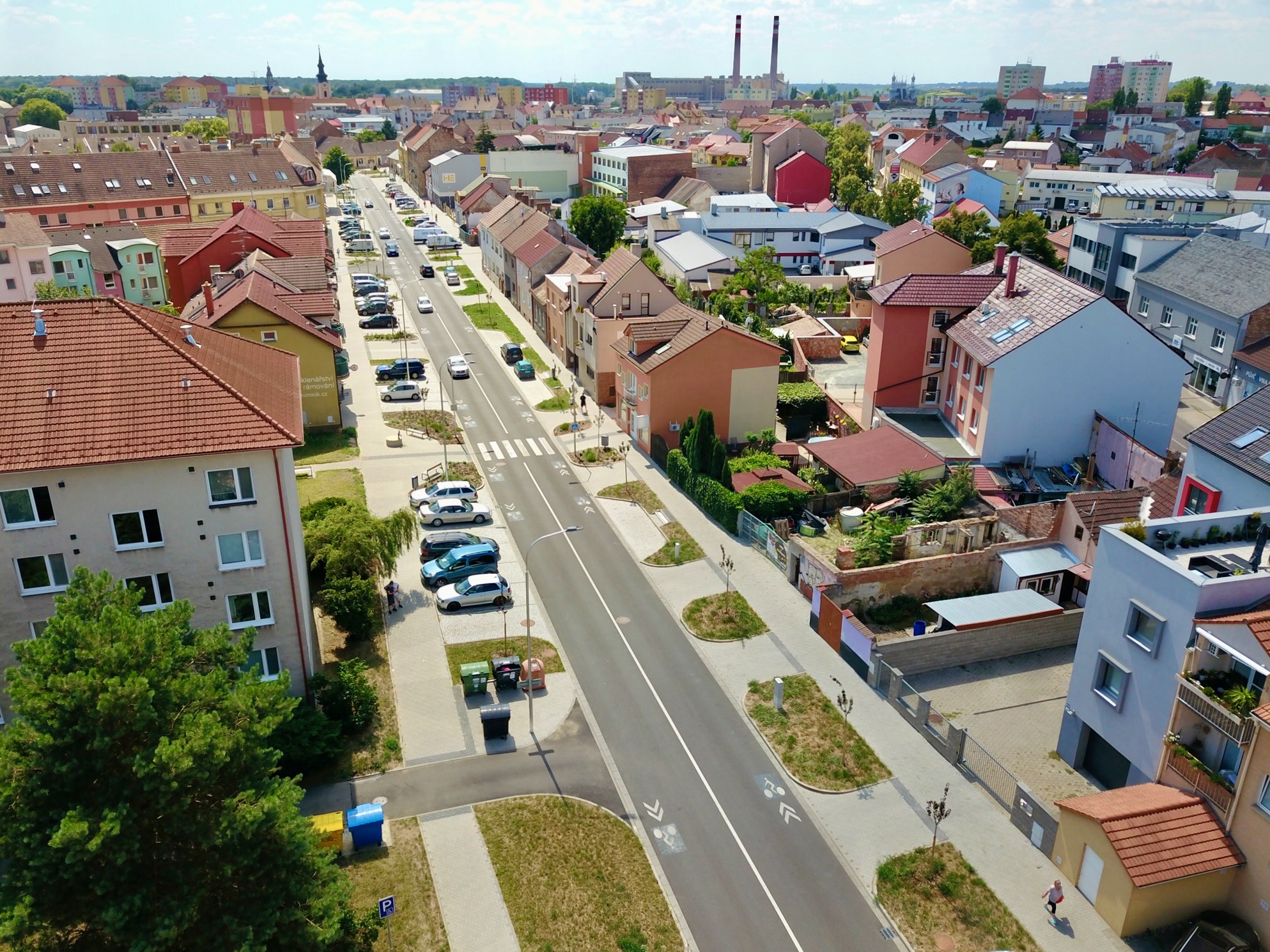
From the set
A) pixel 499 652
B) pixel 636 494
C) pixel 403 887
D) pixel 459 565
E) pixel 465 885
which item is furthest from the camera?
pixel 636 494

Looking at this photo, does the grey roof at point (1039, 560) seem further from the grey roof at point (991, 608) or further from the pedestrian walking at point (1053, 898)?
the pedestrian walking at point (1053, 898)

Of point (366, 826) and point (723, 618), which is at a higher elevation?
point (366, 826)

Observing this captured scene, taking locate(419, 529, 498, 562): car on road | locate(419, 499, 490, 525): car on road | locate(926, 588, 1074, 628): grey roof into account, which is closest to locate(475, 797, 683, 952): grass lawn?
locate(926, 588, 1074, 628): grey roof

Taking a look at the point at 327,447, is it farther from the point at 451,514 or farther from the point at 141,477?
the point at 141,477

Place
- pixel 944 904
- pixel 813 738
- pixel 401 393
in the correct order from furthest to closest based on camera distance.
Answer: pixel 401 393 < pixel 813 738 < pixel 944 904

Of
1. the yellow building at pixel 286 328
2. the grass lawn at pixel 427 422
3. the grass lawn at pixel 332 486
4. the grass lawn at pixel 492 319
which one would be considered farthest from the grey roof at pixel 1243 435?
the grass lawn at pixel 492 319

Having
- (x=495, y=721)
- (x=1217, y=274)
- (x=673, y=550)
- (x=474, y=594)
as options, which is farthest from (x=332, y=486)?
(x=1217, y=274)
